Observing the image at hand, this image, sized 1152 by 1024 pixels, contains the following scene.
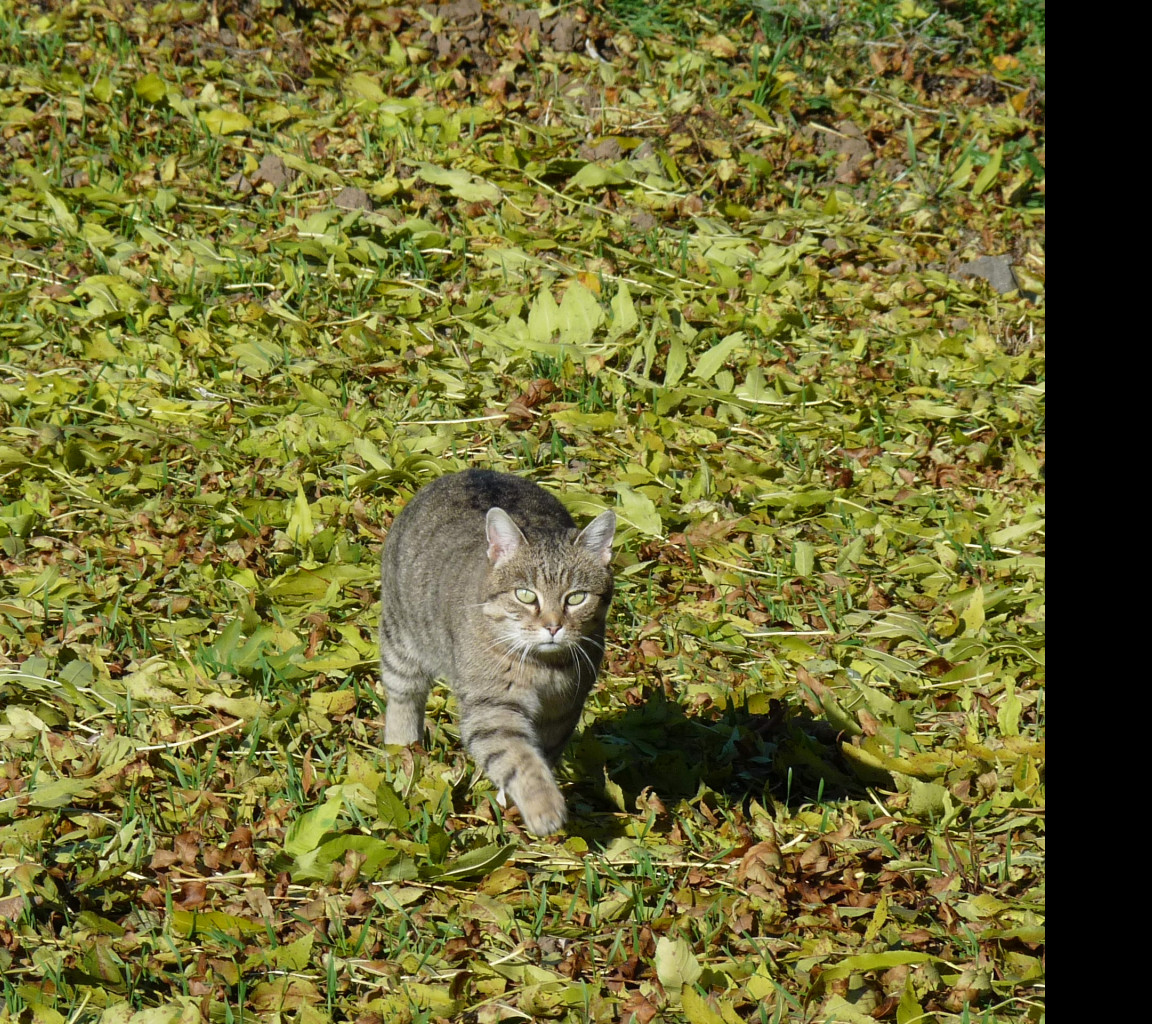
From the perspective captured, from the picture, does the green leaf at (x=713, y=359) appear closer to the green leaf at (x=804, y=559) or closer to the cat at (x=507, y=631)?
the green leaf at (x=804, y=559)

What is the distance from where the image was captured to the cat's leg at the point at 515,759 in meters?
4.41

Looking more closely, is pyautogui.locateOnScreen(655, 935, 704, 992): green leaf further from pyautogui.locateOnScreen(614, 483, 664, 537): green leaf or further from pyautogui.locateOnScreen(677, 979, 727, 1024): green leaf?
pyautogui.locateOnScreen(614, 483, 664, 537): green leaf

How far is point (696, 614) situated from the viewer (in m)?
6.04

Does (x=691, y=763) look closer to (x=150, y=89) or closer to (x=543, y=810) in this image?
(x=543, y=810)

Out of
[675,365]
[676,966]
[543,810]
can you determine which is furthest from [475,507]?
[675,365]

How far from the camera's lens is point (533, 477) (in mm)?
6930

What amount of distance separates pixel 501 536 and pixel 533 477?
202 centimetres

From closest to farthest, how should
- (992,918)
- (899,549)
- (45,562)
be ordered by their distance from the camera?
(992,918), (45,562), (899,549)

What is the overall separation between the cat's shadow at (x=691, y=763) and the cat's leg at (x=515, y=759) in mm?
329

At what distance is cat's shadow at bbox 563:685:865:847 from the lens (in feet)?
16.0

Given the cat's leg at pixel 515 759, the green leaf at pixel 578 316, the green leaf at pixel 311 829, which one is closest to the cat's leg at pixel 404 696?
the cat's leg at pixel 515 759
